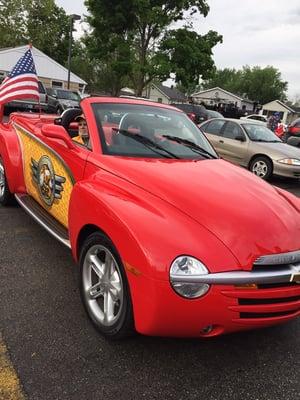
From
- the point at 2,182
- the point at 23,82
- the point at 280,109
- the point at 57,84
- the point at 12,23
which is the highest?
the point at 12,23

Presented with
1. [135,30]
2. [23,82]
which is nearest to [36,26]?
[135,30]

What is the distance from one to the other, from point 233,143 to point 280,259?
865cm

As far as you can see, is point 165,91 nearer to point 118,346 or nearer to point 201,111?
point 201,111

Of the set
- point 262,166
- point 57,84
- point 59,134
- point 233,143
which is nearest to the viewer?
point 59,134

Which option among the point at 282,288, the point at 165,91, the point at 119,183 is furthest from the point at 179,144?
the point at 165,91

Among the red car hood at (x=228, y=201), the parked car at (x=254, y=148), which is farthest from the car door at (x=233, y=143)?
the red car hood at (x=228, y=201)

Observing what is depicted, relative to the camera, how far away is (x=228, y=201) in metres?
3.05

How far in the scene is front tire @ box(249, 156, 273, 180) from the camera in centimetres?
1027

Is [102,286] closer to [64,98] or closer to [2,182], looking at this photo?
[2,182]

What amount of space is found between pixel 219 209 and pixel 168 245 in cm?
59

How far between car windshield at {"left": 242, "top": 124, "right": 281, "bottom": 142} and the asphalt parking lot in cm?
804

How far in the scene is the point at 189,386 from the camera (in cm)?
258

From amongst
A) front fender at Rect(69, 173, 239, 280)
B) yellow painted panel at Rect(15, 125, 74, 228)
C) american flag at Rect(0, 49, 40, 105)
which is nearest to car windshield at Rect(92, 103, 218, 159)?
yellow painted panel at Rect(15, 125, 74, 228)

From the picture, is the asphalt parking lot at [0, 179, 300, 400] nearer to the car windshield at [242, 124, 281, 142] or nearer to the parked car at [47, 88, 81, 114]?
the car windshield at [242, 124, 281, 142]
